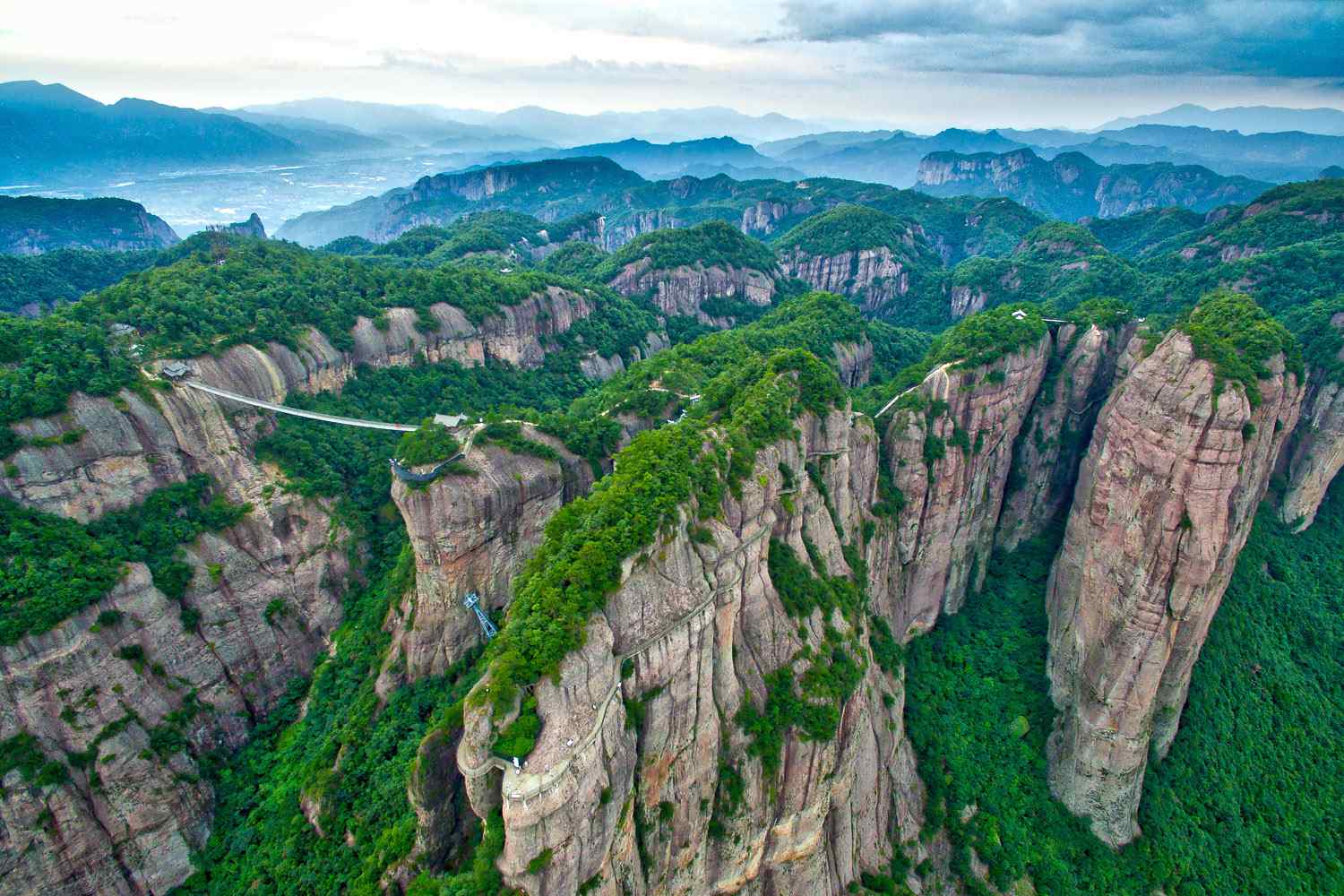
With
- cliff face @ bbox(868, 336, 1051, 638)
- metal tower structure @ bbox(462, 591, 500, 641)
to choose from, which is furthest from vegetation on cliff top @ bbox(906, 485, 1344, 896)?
metal tower structure @ bbox(462, 591, 500, 641)

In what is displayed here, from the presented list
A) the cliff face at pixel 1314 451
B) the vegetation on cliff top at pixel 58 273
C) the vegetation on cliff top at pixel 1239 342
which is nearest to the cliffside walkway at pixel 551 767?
the vegetation on cliff top at pixel 1239 342

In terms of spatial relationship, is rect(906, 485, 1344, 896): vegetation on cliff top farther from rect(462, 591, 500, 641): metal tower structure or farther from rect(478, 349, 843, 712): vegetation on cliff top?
rect(462, 591, 500, 641): metal tower structure

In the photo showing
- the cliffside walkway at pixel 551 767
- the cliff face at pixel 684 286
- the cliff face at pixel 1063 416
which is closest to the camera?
the cliffside walkway at pixel 551 767

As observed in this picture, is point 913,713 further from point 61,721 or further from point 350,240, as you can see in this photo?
point 350,240

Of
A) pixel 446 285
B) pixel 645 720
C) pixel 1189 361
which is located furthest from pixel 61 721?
pixel 1189 361

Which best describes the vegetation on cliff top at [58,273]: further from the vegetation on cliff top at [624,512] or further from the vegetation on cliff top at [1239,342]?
the vegetation on cliff top at [1239,342]

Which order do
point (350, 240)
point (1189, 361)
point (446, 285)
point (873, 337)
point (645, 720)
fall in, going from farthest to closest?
point (350, 240) → point (873, 337) → point (446, 285) → point (1189, 361) → point (645, 720)
